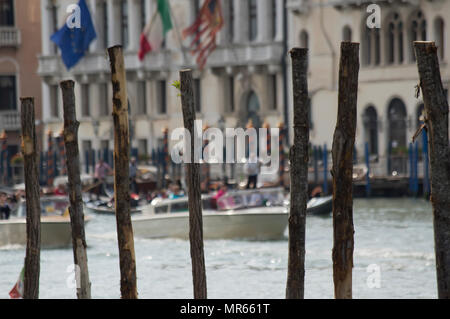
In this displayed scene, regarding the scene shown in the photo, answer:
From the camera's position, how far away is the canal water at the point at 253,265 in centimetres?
1450

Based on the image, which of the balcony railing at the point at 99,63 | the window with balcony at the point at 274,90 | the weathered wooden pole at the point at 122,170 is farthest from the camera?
the balcony railing at the point at 99,63

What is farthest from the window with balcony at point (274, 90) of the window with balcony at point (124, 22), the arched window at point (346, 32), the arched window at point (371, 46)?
the window with balcony at point (124, 22)

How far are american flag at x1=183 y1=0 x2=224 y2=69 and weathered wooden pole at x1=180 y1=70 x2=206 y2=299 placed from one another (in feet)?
71.2

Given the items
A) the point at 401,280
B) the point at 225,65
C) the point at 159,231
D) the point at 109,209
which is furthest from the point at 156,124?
the point at 401,280

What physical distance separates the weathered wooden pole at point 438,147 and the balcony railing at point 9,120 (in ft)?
94.8

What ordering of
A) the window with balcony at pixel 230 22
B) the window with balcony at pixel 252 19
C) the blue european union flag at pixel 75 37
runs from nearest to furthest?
1. the blue european union flag at pixel 75 37
2. the window with balcony at pixel 252 19
3. the window with balcony at pixel 230 22

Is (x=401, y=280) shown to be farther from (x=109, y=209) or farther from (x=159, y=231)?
(x=109, y=209)

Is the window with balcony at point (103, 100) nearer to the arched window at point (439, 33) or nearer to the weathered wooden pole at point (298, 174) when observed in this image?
the arched window at point (439, 33)

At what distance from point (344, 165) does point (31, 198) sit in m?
2.56

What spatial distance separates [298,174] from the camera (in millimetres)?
8867

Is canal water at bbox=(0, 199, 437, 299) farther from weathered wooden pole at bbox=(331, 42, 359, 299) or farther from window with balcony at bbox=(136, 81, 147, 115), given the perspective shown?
window with balcony at bbox=(136, 81, 147, 115)

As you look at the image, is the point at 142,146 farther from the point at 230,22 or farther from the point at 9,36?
the point at 9,36

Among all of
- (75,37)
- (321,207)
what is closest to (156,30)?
(75,37)

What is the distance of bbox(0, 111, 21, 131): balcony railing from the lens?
3594 cm
